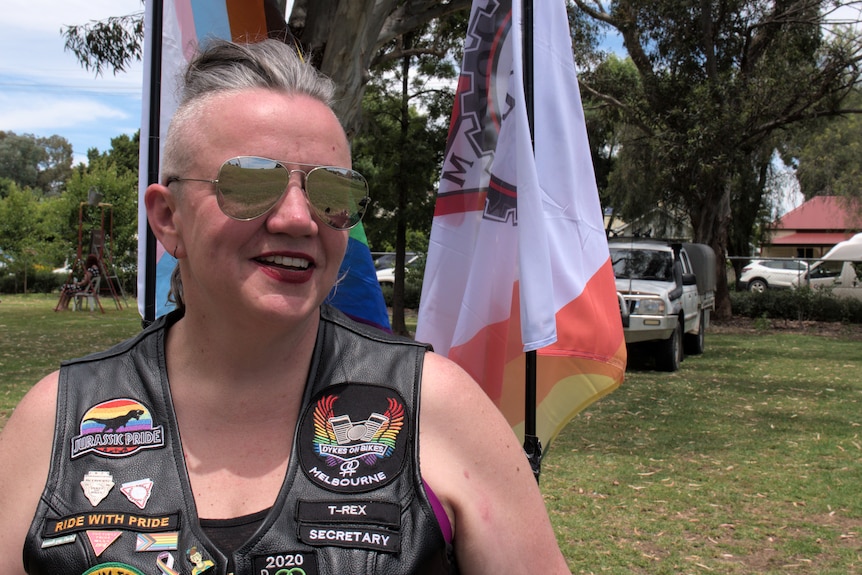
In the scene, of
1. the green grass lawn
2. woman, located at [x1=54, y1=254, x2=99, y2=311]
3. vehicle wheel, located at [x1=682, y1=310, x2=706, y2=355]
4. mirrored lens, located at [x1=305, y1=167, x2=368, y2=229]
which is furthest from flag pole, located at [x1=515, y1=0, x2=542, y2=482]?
woman, located at [x1=54, y1=254, x2=99, y2=311]

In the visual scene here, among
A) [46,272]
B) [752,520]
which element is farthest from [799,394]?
[46,272]

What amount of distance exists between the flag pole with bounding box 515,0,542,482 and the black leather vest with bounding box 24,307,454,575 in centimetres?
118

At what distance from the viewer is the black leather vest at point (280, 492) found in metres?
1.40

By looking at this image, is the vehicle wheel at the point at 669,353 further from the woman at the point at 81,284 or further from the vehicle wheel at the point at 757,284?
the vehicle wheel at the point at 757,284

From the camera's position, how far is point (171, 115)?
3.07 m

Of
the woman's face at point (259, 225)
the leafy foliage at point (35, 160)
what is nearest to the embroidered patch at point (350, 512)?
the woman's face at point (259, 225)

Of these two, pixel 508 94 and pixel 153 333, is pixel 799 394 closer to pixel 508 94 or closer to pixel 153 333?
pixel 508 94

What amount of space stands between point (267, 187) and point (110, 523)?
66 cm

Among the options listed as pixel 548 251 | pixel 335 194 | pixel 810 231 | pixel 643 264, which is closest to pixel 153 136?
pixel 548 251

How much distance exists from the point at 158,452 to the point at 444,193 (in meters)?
1.91

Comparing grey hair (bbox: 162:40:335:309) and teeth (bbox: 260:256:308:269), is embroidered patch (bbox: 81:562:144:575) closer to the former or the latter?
teeth (bbox: 260:256:308:269)

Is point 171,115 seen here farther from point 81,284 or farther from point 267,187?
point 81,284

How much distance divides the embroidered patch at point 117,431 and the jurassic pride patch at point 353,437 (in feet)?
0.95

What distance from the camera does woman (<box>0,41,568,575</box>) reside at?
1.42 m
